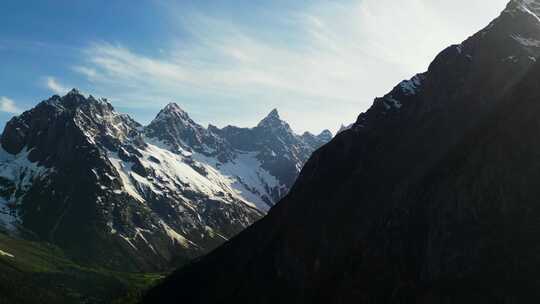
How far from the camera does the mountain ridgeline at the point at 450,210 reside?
130m

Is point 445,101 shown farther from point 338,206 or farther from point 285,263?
point 285,263

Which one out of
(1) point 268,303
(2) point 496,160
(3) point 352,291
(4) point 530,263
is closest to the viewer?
(4) point 530,263

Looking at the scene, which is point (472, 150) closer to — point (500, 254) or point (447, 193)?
point (447, 193)

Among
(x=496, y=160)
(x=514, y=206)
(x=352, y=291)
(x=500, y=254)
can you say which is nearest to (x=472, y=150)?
(x=496, y=160)

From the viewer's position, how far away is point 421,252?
150250mm

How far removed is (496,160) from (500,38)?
6635 centimetres

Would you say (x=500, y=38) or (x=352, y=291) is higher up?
(x=500, y=38)

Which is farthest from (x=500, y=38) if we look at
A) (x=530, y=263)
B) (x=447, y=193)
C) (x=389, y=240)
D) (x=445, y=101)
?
(x=530, y=263)

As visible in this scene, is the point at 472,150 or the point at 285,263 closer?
the point at 472,150

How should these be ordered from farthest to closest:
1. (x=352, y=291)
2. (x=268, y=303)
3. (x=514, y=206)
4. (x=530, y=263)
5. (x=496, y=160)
Answer: (x=268, y=303) → (x=352, y=291) → (x=496, y=160) → (x=514, y=206) → (x=530, y=263)

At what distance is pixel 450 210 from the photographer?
148 m

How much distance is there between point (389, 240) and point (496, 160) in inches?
1424

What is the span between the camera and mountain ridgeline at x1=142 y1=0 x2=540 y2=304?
12988 centimetres

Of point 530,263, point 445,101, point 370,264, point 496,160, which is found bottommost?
point 530,263
